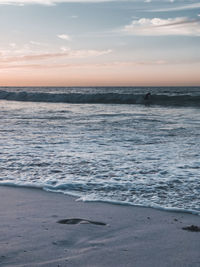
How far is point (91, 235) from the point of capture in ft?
9.60

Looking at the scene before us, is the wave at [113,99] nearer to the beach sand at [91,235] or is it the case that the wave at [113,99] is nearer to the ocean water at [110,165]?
the ocean water at [110,165]

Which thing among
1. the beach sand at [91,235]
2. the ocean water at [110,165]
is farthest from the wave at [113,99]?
the beach sand at [91,235]

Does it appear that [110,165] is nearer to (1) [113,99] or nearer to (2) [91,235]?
(2) [91,235]

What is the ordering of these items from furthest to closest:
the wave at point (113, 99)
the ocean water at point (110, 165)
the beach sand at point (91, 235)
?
the wave at point (113, 99)
the ocean water at point (110, 165)
the beach sand at point (91, 235)

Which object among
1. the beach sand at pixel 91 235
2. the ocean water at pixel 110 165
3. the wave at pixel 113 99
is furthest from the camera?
the wave at pixel 113 99

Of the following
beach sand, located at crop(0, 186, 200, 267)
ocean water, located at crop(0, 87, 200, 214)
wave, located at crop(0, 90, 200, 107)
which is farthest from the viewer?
wave, located at crop(0, 90, 200, 107)

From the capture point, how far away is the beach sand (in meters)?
2.45

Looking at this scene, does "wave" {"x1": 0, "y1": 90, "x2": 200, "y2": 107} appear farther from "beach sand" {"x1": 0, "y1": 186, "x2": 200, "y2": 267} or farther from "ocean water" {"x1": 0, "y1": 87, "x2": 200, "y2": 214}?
"beach sand" {"x1": 0, "y1": 186, "x2": 200, "y2": 267}

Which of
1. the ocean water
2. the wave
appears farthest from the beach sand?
the wave

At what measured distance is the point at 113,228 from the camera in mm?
3109

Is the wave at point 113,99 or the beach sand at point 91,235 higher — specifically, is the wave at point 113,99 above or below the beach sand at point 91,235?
above

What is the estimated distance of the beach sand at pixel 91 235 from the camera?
2.45 metres

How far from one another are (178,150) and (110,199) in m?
3.47

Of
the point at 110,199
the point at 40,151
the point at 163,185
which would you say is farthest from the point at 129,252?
the point at 40,151
